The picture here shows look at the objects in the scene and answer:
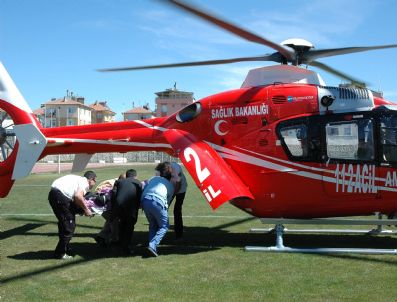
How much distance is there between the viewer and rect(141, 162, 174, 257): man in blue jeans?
752 cm

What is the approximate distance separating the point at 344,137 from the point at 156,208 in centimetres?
359

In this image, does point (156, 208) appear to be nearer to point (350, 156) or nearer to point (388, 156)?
point (350, 156)

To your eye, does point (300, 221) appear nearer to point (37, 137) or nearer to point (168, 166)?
point (168, 166)

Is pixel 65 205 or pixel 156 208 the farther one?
pixel 156 208

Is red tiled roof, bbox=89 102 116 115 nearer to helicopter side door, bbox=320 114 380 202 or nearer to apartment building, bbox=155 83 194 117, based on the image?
apartment building, bbox=155 83 194 117

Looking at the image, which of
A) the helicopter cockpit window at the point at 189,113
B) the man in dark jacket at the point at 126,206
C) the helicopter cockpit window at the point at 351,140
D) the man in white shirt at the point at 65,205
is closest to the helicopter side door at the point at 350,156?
the helicopter cockpit window at the point at 351,140

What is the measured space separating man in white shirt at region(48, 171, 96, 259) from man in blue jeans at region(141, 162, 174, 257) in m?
1.05

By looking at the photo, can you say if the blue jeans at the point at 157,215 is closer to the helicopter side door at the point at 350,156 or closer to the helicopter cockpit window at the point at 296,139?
the helicopter cockpit window at the point at 296,139

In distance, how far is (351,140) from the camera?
771 cm

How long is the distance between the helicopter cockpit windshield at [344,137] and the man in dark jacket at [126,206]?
2.87 meters

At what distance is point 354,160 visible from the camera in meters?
7.66

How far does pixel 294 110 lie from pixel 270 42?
1.52 m

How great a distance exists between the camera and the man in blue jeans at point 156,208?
24.7 feet

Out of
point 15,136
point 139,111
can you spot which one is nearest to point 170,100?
point 139,111
